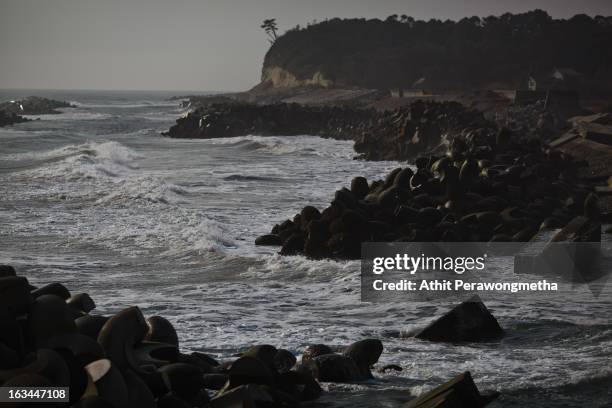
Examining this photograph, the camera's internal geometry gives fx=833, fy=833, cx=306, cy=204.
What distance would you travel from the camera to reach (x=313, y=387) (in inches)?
256

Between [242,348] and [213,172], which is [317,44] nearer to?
[213,172]

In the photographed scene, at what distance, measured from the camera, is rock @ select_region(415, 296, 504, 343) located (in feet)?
27.1

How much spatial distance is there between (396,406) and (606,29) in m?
75.9

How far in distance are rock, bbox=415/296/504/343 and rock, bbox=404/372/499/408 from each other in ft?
8.39

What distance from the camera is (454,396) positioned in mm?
5516

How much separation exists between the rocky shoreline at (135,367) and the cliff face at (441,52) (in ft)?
189

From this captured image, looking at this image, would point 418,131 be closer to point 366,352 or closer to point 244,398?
point 366,352

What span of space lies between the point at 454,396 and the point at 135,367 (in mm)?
2170

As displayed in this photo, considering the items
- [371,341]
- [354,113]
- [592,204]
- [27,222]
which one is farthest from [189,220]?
[354,113]

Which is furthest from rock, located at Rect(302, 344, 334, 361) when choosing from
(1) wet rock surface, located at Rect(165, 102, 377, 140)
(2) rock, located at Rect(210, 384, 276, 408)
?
(1) wet rock surface, located at Rect(165, 102, 377, 140)

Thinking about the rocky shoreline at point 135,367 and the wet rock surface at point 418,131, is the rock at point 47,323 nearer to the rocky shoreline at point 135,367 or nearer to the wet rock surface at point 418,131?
the rocky shoreline at point 135,367

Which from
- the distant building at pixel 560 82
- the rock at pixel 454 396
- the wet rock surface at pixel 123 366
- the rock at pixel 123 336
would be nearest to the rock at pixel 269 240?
the wet rock surface at pixel 123 366

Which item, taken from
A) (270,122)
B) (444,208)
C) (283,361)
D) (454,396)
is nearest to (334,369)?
(283,361)

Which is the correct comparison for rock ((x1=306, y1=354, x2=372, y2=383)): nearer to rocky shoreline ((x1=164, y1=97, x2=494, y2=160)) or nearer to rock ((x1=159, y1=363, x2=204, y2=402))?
rock ((x1=159, y1=363, x2=204, y2=402))
